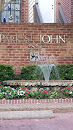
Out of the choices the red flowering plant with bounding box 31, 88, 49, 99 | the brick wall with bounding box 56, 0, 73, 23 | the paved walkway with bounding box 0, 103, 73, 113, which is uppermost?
the brick wall with bounding box 56, 0, 73, 23

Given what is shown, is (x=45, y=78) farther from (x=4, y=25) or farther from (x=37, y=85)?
(x=4, y=25)

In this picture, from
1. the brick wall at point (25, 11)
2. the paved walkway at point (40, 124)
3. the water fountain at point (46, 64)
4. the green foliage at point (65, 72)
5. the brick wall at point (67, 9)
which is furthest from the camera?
the brick wall at point (25, 11)

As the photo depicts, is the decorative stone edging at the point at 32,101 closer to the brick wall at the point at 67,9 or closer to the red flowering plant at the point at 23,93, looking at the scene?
the red flowering plant at the point at 23,93

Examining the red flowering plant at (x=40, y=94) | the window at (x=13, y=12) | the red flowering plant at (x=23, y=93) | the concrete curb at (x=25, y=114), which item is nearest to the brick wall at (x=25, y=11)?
the window at (x=13, y=12)

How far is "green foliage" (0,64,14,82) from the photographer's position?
26.5ft

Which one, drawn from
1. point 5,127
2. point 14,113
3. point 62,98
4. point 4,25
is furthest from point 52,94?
point 4,25

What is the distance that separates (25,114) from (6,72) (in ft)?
10.1

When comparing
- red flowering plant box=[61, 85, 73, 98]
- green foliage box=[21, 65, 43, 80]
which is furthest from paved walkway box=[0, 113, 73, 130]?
green foliage box=[21, 65, 43, 80]

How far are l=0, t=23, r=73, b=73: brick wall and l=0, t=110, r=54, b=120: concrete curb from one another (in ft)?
12.0

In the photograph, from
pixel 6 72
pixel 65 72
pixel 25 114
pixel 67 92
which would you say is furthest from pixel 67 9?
pixel 25 114

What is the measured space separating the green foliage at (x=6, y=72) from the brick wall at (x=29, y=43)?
0.62 m

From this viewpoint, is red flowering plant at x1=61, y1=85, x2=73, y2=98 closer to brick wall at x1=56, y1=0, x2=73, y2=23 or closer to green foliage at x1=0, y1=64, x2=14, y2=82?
green foliage at x1=0, y1=64, x2=14, y2=82

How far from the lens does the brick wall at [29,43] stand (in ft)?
29.3

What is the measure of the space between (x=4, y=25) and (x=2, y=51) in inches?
38.3
